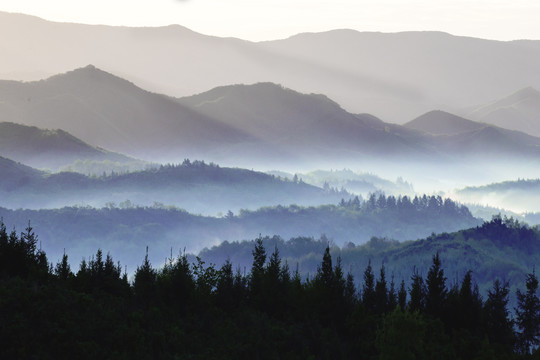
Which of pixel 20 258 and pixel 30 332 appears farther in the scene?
pixel 20 258

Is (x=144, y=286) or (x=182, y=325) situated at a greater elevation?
(x=144, y=286)

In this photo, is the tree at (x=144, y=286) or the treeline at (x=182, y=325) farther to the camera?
the tree at (x=144, y=286)

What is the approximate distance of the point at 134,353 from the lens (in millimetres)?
138750

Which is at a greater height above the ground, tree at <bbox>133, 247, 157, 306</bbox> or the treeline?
tree at <bbox>133, 247, 157, 306</bbox>

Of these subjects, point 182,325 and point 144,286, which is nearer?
point 182,325

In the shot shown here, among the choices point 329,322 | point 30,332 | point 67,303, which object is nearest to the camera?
point 30,332

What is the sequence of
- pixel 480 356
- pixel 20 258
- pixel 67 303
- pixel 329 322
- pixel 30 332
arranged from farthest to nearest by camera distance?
pixel 329 322 < pixel 20 258 < pixel 480 356 < pixel 67 303 < pixel 30 332

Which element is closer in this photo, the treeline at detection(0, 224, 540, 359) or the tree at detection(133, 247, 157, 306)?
the treeline at detection(0, 224, 540, 359)

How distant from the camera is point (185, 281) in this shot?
19012 centimetres

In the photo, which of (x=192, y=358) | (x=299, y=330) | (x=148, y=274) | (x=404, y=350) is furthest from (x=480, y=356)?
(x=148, y=274)

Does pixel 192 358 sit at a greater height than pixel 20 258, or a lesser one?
lesser

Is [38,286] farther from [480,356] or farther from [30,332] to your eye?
[480,356]

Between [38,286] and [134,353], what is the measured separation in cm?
2467

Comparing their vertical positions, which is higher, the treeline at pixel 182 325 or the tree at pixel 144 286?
the tree at pixel 144 286
